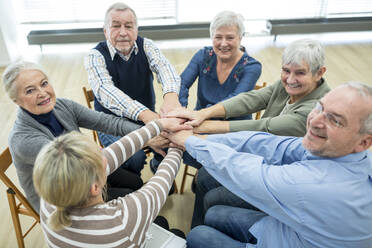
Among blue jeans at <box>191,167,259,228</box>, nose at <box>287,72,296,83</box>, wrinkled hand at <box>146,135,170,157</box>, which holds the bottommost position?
blue jeans at <box>191,167,259,228</box>

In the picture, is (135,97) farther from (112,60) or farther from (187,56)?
(187,56)

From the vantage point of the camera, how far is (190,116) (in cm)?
189

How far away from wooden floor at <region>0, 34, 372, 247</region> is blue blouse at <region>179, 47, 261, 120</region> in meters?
0.85

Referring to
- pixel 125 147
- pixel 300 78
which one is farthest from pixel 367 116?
pixel 125 147

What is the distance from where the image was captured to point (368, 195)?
117cm

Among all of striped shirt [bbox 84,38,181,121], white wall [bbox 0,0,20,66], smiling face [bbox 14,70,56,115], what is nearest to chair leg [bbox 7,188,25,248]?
smiling face [bbox 14,70,56,115]

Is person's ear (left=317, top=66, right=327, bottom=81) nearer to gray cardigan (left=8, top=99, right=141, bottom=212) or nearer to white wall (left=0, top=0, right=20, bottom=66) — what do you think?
gray cardigan (left=8, top=99, right=141, bottom=212)

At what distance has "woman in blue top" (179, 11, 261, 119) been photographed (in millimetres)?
2072

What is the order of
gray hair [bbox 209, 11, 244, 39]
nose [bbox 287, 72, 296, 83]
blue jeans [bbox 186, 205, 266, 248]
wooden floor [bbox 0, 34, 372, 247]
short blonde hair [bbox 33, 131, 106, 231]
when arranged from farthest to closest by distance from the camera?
wooden floor [bbox 0, 34, 372, 247] < gray hair [bbox 209, 11, 244, 39] < nose [bbox 287, 72, 296, 83] < blue jeans [bbox 186, 205, 266, 248] < short blonde hair [bbox 33, 131, 106, 231]

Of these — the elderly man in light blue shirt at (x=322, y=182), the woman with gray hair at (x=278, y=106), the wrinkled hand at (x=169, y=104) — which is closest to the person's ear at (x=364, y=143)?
the elderly man in light blue shirt at (x=322, y=182)

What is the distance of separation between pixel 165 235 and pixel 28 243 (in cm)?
135

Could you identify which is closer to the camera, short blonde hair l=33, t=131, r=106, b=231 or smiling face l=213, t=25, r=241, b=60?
short blonde hair l=33, t=131, r=106, b=231

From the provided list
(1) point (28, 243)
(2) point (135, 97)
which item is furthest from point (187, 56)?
(1) point (28, 243)

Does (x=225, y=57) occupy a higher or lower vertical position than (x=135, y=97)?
higher
